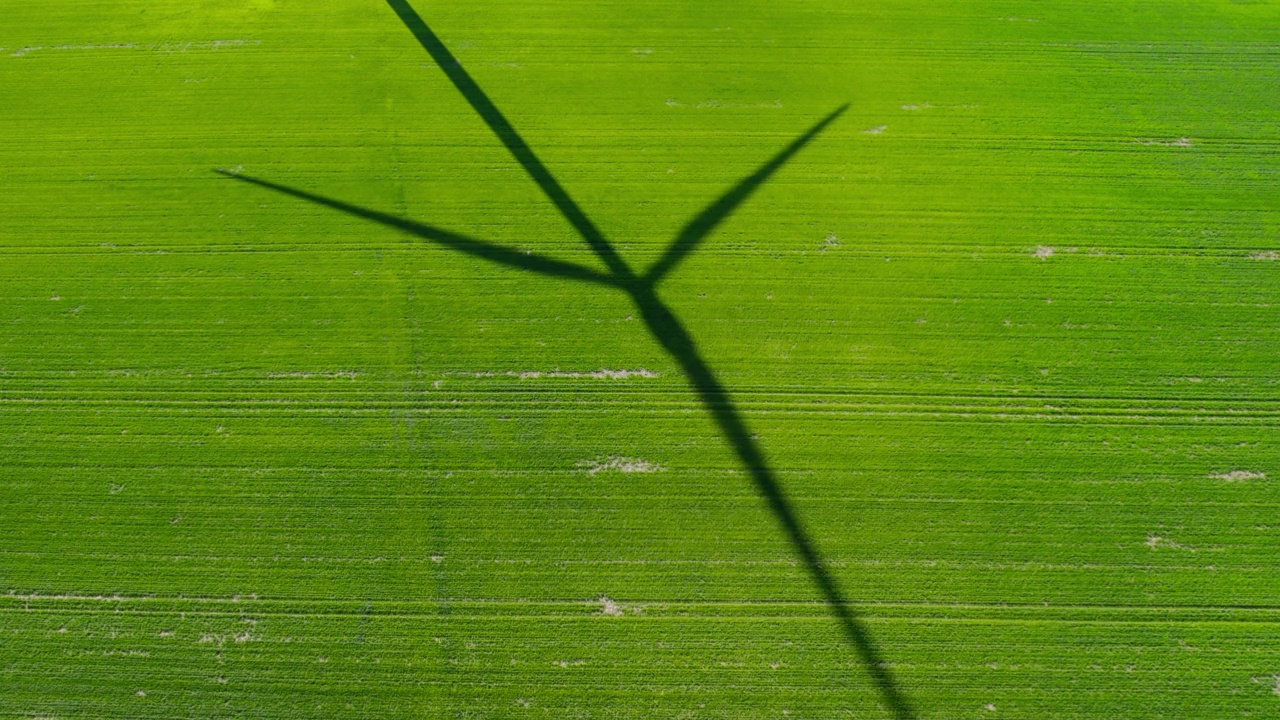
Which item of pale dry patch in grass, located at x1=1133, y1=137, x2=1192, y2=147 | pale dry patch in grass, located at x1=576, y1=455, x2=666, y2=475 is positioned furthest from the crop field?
pale dry patch in grass, located at x1=1133, y1=137, x2=1192, y2=147

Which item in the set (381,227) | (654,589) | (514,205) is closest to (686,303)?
(514,205)

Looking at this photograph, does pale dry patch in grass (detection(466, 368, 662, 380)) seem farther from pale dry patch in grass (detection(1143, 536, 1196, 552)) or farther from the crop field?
pale dry patch in grass (detection(1143, 536, 1196, 552))

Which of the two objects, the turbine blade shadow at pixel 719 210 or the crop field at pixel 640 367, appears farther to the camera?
the turbine blade shadow at pixel 719 210

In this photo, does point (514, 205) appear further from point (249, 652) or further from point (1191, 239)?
point (1191, 239)

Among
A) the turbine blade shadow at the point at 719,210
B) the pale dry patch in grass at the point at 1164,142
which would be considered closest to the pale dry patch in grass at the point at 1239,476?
the pale dry patch in grass at the point at 1164,142

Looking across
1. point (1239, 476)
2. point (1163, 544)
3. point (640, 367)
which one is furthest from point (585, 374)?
point (1239, 476)

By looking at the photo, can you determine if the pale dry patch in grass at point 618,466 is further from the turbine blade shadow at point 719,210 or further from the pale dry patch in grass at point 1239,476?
the pale dry patch in grass at point 1239,476
